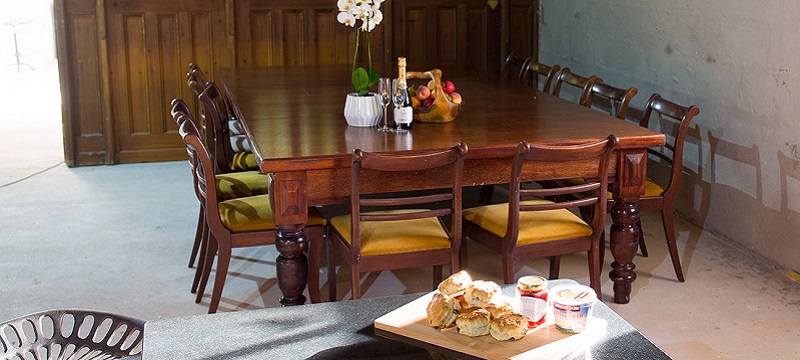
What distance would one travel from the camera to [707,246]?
4.96 metres

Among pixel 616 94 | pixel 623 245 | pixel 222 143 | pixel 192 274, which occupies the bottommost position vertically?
pixel 192 274

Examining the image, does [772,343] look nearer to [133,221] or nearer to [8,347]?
[8,347]

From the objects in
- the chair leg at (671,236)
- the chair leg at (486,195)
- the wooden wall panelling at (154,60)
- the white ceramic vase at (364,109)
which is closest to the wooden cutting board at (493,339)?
the white ceramic vase at (364,109)

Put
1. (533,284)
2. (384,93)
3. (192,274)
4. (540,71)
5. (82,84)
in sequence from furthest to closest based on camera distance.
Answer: (82,84), (540,71), (192,274), (384,93), (533,284)

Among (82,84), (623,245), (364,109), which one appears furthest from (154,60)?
(623,245)

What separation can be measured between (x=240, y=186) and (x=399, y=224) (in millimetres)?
906

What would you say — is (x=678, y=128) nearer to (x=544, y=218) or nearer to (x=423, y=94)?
(x=544, y=218)

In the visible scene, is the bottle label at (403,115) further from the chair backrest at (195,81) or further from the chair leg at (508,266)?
the chair backrest at (195,81)

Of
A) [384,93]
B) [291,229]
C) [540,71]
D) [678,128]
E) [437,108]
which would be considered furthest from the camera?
[540,71]

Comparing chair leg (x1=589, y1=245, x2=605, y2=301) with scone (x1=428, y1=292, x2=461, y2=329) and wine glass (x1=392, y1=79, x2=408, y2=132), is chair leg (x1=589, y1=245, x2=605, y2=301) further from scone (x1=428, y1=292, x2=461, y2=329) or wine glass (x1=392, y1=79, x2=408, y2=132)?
scone (x1=428, y1=292, x2=461, y2=329)

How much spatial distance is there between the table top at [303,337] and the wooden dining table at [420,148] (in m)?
1.18

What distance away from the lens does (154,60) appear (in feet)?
22.8

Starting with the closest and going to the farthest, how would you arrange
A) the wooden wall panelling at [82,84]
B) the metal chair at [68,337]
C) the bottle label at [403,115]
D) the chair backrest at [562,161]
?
the metal chair at [68,337]
the chair backrest at [562,161]
the bottle label at [403,115]
the wooden wall panelling at [82,84]

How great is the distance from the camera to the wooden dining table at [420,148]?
11.5 ft
